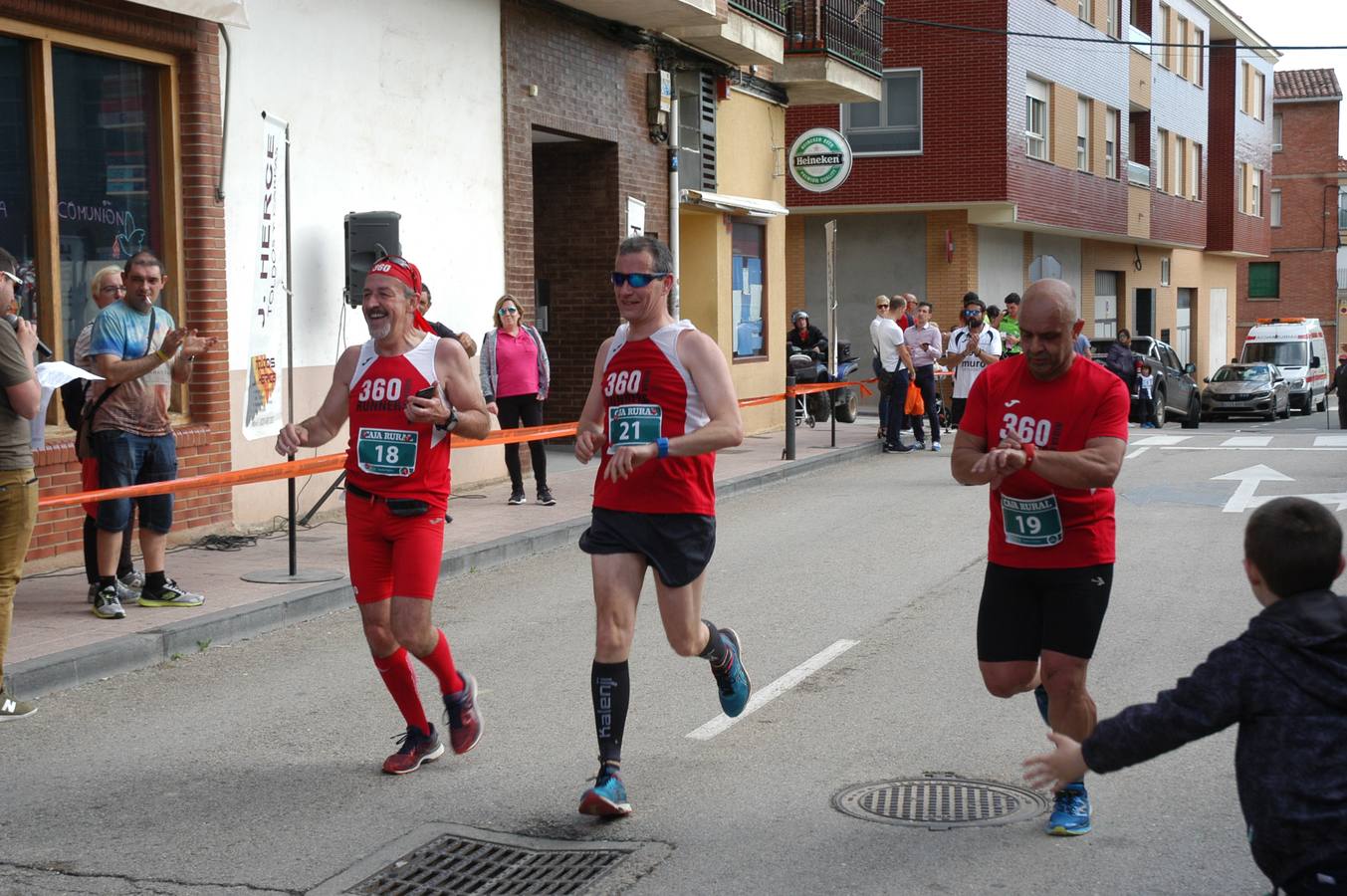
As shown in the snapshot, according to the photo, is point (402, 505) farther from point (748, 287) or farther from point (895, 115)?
point (895, 115)

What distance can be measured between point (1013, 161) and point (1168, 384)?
548 cm

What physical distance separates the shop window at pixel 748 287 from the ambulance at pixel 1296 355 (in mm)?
21913

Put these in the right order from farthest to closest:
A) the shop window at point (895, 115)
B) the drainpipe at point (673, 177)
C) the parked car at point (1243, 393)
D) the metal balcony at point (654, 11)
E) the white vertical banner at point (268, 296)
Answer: the parked car at point (1243, 393), the shop window at point (895, 115), the drainpipe at point (673, 177), the metal balcony at point (654, 11), the white vertical banner at point (268, 296)

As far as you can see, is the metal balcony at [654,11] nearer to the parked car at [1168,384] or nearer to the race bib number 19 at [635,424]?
the race bib number 19 at [635,424]

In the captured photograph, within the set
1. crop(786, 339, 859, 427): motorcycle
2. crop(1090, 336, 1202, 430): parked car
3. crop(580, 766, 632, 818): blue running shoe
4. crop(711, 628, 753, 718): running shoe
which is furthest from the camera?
crop(1090, 336, 1202, 430): parked car

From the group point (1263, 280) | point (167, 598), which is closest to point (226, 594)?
point (167, 598)

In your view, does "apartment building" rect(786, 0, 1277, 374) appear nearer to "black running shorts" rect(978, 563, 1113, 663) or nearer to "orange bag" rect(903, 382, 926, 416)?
"orange bag" rect(903, 382, 926, 416)

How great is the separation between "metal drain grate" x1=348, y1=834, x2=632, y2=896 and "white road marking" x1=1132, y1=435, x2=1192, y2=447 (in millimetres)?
17786

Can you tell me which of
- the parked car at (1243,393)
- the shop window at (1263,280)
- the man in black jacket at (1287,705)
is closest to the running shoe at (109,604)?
the man in black jacket at (1287,705)

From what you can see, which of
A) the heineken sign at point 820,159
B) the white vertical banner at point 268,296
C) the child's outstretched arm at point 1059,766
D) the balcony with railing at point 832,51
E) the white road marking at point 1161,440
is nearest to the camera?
the child's outstretched arm at point 1059,766

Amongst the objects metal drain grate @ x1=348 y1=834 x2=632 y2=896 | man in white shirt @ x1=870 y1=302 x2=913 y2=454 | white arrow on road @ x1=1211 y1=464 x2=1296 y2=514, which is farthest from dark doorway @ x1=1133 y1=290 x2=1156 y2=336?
metal drain grate @ x1=348 y1=834 x2=632 y2=896

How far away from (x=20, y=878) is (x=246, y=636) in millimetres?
3977

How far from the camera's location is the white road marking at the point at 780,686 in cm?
646

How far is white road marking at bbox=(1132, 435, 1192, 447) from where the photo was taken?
21656 millimetres
